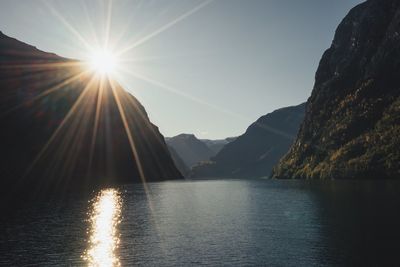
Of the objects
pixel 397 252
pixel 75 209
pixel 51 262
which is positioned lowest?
pixel 397 252

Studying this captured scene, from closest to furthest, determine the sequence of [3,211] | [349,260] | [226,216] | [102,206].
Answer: [349,260], [226,216], [3,211], [102,206]

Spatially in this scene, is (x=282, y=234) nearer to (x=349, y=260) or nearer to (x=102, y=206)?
(x=349, y=260)

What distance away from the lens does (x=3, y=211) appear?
348ft

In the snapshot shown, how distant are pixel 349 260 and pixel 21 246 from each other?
4904cm

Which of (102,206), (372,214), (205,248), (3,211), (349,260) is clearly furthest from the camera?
(102,206)

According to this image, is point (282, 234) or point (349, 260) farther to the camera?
point (282, 234)

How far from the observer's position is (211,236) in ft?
219

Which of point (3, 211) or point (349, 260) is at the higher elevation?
point (3, 211)

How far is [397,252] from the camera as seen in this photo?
2004 inches

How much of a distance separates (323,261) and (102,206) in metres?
82.1

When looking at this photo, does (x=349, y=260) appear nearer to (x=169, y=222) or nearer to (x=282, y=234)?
(x=282, y=234)

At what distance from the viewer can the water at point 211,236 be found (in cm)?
5125

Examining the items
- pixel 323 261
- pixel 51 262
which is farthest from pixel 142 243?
pixel 323 261

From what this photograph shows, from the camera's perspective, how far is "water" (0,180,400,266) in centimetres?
5125
